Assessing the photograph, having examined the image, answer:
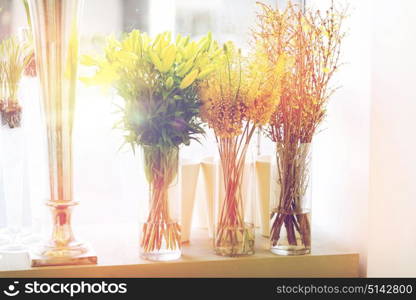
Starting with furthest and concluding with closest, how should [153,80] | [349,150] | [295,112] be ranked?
[349,150]
[295,112]
[153,80]

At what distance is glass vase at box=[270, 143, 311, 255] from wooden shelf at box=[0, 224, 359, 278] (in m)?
0.03

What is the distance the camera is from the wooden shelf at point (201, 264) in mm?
1210

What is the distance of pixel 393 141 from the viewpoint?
1344 millimetres

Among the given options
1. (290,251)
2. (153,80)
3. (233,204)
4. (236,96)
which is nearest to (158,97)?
(153,80)

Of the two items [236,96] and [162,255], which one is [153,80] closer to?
[236,96]

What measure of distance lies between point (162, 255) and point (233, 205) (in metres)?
0.18

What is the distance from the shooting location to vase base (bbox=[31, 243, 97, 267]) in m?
1.20

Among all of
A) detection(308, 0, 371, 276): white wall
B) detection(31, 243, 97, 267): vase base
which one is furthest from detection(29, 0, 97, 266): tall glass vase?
detection(308, 0, 371, 276): white wall

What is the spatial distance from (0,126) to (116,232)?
393 mm

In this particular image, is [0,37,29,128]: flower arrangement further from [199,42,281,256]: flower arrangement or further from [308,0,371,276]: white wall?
[308,0,371,276]: white wall

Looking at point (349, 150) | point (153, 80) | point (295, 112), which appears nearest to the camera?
point (153, 80)

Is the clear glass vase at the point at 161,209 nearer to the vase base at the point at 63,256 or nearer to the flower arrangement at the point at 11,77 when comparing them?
the vase base at the point at 63,256

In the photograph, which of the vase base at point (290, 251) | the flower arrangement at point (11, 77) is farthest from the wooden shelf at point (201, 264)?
the flower arrangement at point (11, 77)

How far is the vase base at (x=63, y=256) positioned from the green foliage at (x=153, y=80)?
244mm
